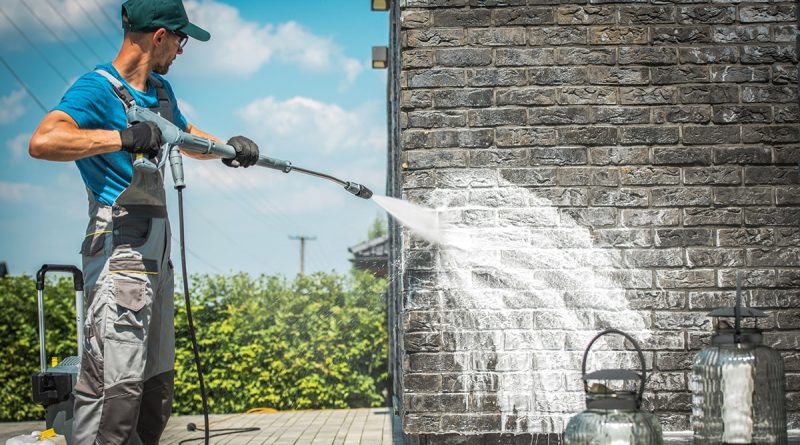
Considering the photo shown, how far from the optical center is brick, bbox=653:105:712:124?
3.88 meters

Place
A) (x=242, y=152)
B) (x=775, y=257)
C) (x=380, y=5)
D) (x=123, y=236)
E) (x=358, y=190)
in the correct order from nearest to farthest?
(x=123, y=236)
(x=242, y=152)
(x=775, y=257)
(x=358, y=190)
(x=380, y=5)

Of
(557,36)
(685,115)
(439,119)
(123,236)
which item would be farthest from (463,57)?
(123,236)

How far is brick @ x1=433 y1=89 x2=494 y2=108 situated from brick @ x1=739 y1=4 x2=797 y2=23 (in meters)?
1.28

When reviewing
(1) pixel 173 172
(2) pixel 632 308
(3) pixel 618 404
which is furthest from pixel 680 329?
(1) pixel 173 172

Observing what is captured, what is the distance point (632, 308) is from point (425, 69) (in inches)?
59.9

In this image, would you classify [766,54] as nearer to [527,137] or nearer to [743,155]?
[743,155]

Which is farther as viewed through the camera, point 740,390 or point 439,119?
point 439,119

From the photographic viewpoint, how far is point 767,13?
3891 mm

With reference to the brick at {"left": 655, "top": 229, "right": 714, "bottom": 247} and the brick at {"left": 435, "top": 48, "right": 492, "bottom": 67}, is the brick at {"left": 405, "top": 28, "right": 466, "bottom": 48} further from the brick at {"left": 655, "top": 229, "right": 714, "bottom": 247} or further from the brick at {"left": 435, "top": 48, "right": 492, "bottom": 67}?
the brick at {"left": 655, "top": 229, "right": 714, "bottom": 247}

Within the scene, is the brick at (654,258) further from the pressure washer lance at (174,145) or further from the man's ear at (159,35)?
the man's ear at (159,35)

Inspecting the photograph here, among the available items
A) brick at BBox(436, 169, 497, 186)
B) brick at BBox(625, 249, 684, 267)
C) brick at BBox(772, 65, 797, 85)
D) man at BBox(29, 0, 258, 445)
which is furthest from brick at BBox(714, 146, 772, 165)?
man at BBox(29, 0, 258, 445)

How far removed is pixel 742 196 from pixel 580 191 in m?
0.77

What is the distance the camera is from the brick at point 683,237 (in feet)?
12.6

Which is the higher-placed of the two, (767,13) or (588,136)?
(767,13)
